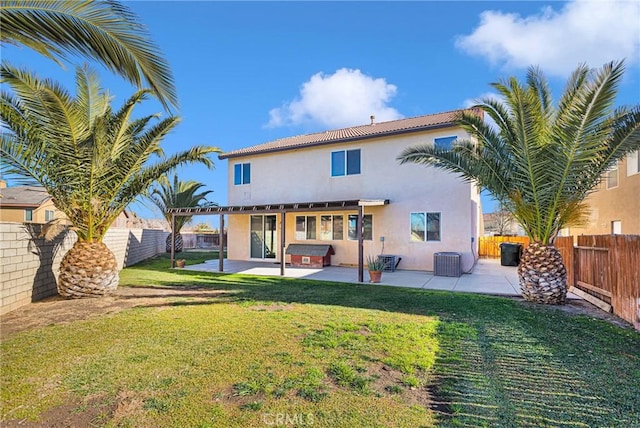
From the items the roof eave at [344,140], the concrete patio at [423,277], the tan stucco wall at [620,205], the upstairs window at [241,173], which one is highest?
the roof eave at [344,140]

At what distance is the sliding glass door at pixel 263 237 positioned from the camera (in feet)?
56.0

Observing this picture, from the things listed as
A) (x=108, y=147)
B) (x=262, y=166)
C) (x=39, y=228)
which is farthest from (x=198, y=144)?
(x=262, y=166)

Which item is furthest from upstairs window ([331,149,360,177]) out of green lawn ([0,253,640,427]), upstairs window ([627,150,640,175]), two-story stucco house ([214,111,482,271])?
upstairs window ([627,150,640,175])

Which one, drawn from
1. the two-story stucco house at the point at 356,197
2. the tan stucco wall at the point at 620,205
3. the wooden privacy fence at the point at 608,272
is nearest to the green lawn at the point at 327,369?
the wooden privacy fence at the point at 608,272

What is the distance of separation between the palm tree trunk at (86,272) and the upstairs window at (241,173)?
32.3 feet

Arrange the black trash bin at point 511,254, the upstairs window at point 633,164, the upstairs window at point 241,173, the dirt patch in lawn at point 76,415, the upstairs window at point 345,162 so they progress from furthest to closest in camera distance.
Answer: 1. the upstairs window at point 241,173
2. the black trash bin at point 511,254
3. the upstairs window at point 345,162
4. the upstairs window at point 633,164
5. the dirt patch in lawn at point 76,415

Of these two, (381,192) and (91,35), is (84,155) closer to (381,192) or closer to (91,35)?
(91,35)

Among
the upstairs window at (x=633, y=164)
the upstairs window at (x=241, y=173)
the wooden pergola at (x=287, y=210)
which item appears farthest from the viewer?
the upstairs window at (x=241, y=173)

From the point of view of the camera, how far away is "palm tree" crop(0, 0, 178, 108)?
303cm

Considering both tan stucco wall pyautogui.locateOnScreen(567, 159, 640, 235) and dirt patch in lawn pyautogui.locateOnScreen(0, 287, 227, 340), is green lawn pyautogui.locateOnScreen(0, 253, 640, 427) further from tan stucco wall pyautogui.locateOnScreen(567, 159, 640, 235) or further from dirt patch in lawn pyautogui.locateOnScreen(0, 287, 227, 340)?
tan stucco wall pyautogui.locateOnScreen(567, 159, 640, 235)

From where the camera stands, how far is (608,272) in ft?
23.4

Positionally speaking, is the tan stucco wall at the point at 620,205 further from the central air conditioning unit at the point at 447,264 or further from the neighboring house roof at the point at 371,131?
the neighboring house roof at the point at 371,131

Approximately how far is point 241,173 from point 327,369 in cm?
1529

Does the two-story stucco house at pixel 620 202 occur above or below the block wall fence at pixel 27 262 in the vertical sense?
above
